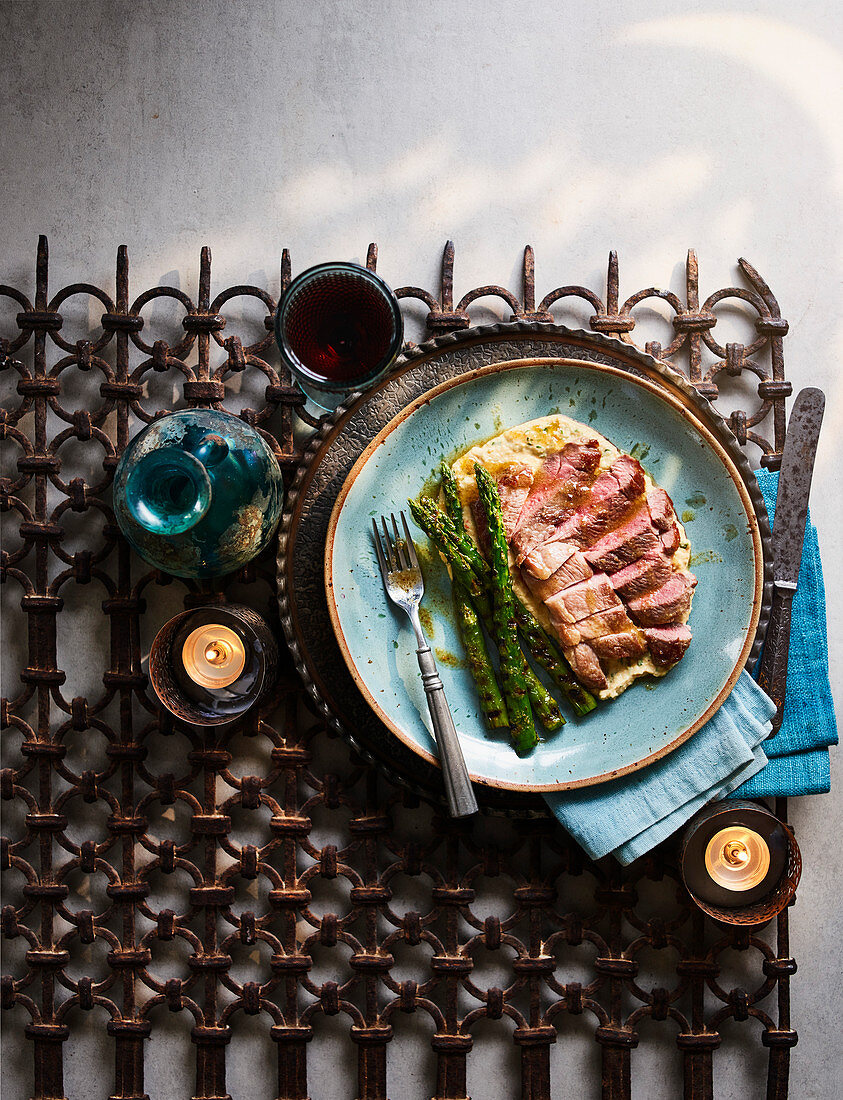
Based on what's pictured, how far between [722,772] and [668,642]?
35cm

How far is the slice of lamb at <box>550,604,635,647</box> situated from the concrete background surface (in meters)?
0.73

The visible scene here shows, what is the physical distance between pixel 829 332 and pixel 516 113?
111 cm

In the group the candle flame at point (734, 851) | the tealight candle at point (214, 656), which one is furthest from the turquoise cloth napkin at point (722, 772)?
the tealight candle at point (214, 656)

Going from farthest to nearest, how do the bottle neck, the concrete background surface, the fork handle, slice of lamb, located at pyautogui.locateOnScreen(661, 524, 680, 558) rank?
the concrete background surface
slice of lamb, located at pyautogui.locateOnScreen(661, 524, 680, 558)
the fork handle
the bottle neck

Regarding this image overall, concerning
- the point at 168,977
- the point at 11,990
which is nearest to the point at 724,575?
the point at 168,977

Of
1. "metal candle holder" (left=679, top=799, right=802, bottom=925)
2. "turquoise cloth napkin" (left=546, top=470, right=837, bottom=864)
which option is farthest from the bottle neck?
"metal candle holder" (left=679, top=799, right=802, bottom=925)

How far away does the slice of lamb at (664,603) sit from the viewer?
77.3 inches

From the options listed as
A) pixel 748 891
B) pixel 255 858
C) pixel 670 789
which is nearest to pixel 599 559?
pixel 670 789

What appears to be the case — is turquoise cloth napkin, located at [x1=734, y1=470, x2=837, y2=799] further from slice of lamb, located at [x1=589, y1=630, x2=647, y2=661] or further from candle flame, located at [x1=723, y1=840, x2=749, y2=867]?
slice of lamb, located at [x1=589, y1=630, x2=647, y2=661]

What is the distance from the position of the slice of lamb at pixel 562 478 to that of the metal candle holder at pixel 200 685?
0.72m

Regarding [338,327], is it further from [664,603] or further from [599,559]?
[664,603]

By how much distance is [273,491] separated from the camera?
1875mm

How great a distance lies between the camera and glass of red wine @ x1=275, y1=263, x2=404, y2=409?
1.91 m

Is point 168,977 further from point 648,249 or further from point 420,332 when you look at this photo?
point 648,249
